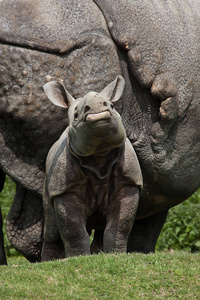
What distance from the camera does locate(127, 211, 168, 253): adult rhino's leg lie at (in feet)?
25.6

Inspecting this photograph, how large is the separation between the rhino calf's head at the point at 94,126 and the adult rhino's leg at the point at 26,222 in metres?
1.56

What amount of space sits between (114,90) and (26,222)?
191 cm

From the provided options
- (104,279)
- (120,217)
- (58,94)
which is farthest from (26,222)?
(104,279)

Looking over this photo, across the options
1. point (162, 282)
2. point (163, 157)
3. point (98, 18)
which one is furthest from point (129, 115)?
point (162, 282)

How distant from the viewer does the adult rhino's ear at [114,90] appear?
20.2 feet

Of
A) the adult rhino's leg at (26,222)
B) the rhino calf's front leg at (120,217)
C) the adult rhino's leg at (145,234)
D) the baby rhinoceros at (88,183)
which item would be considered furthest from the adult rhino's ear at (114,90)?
the adult rhino's leg at (145,234)

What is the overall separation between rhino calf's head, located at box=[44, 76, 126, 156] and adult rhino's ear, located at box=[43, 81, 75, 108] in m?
0.18

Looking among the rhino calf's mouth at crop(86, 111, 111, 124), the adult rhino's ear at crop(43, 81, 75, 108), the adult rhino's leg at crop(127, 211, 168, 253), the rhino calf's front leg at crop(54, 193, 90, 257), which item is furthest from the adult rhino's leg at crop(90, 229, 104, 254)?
the rhino calf's mouth at crop(86, 111, 111, 124)

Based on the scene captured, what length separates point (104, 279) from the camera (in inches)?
214

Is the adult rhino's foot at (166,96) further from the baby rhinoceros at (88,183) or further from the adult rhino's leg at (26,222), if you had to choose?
the adult rhino's leg at (26,222)

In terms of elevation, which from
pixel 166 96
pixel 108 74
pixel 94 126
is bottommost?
pixel 166 96

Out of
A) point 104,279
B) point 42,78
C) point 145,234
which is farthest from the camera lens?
point 145,234

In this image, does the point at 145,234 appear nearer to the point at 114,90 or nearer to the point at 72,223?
the point at 72,223

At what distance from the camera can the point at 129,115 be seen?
702 cm
